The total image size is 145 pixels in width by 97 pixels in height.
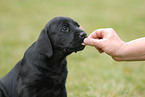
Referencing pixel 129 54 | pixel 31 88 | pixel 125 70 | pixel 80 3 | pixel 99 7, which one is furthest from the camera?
pixel 80 3

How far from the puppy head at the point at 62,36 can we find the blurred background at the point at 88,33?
121 centimetres

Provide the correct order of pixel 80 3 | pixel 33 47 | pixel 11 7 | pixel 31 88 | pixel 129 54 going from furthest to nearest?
pixel 80 3 → pixel 11 7 → pixel 33 47 → pixel 31 88 → pixel 129 54

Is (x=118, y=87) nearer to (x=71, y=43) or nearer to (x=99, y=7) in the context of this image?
(x=71, y=43)

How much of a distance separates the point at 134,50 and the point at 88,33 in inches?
242

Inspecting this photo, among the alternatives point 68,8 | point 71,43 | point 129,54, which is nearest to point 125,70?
point 71,43

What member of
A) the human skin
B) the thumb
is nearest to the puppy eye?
the thumb

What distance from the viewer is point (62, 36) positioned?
3.72 metres

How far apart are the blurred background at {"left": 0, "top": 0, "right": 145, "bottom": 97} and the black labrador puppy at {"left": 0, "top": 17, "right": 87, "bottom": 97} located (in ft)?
3.29

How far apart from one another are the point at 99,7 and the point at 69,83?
10155 mm

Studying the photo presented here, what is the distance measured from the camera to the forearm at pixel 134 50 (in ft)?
9.20

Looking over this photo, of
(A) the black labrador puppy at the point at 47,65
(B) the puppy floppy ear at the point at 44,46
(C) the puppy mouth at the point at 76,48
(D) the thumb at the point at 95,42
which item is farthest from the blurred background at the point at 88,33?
(D) the thumb at the point at 95,42

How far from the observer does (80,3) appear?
15594 millimetres

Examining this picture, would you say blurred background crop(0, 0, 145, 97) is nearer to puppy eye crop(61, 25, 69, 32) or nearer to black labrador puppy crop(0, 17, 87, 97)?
black labrador puppy crop(0, 17, 87, 97)

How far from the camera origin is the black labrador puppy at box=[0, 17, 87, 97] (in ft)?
11.4
